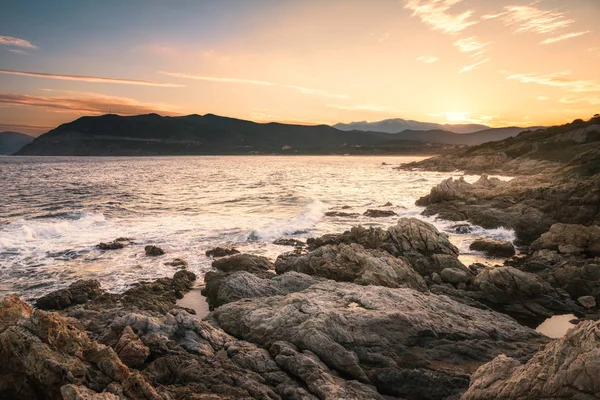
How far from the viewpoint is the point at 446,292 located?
1817 centimetres

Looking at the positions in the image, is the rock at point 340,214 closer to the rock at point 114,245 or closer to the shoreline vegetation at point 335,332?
the shoreline vegetation at point 335,332

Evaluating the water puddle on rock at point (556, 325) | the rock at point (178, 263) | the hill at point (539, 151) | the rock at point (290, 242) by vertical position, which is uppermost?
the hill at point (539, 151)

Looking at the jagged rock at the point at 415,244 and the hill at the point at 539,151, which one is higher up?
the hill at the point at 539,151

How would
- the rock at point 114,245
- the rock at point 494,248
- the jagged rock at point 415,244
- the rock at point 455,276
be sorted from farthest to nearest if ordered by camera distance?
the rock at point 114,245, the rock at point 494,248, the jagged rock at point 415,244, the rock at point 455,276

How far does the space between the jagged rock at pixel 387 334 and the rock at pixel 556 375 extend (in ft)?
5.77

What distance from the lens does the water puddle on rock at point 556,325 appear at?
49.1 ft

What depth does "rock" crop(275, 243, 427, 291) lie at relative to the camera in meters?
18.3

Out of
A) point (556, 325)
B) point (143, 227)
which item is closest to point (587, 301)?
point (556, 325)

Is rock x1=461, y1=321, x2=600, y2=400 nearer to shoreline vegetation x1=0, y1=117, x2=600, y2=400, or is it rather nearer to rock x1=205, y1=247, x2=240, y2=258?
shoreline vegetation x1=0, y1=117, x2=600, y2=400

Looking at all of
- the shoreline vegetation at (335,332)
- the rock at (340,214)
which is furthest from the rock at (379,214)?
the shoreline vegetation at (335,332)

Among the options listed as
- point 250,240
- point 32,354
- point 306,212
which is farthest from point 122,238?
point 32,354

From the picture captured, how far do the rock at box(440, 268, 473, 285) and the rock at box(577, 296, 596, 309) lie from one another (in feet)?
16.1

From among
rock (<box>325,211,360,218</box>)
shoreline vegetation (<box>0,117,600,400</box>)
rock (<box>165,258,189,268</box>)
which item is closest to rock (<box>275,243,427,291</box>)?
shoreline vegetation (<box>0,117,600,400</box>)

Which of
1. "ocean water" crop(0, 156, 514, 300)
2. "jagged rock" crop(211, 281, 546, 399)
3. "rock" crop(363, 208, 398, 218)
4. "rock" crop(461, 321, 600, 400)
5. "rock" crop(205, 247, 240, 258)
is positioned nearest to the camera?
"rock" crop(461, 321, 600, 400)
